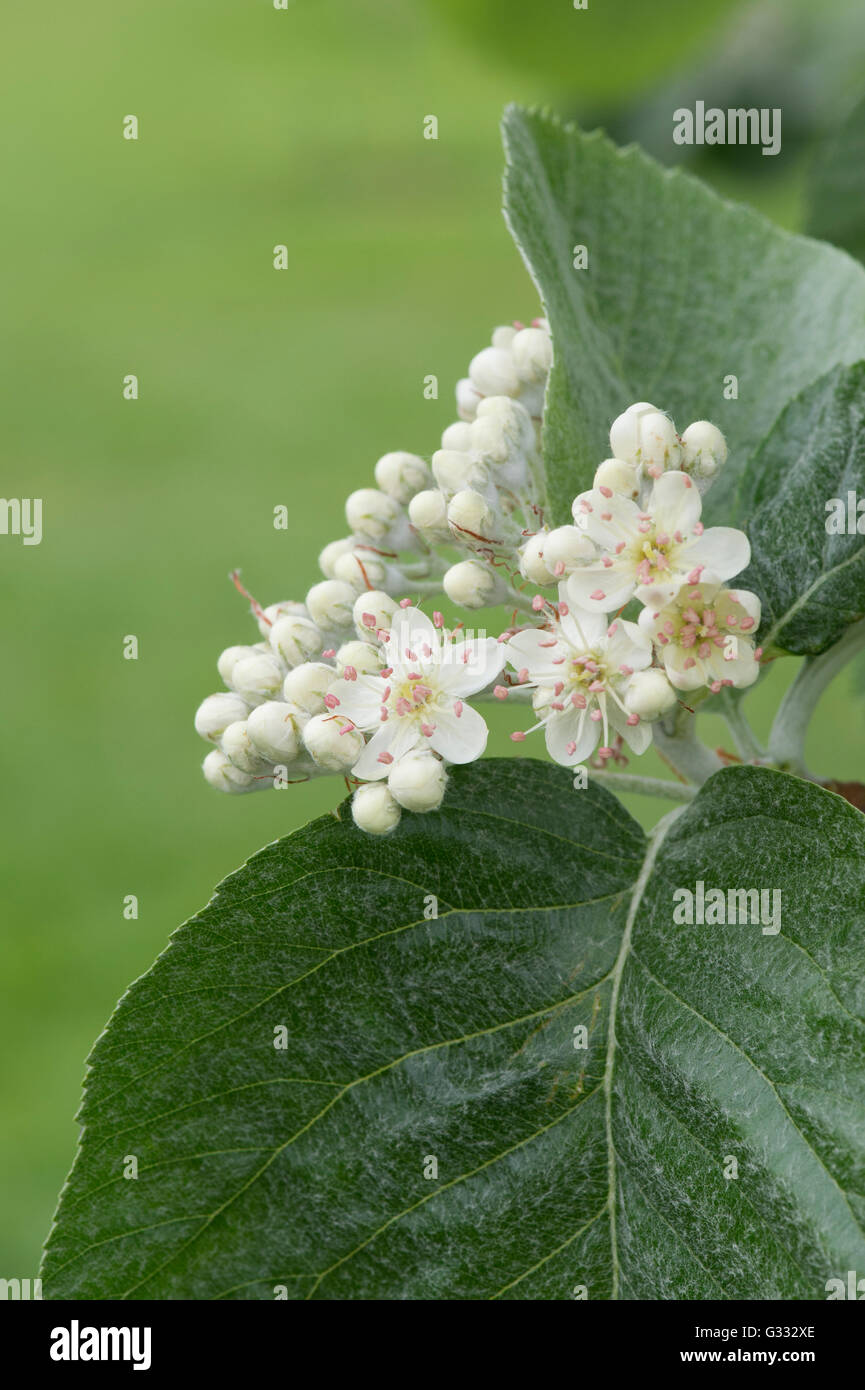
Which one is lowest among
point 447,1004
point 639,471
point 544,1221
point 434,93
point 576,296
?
point 544,1221

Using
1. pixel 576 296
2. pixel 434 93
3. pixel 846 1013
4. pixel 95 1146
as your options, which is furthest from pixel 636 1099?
pixel 434 93

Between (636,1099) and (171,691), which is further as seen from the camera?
(171,691)

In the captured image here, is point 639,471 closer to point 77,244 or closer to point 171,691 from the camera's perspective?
point 171,691

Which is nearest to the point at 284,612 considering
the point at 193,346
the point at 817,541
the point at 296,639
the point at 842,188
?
the point at 296,639

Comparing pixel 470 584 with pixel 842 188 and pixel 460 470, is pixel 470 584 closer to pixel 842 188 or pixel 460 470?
pixel 460 470

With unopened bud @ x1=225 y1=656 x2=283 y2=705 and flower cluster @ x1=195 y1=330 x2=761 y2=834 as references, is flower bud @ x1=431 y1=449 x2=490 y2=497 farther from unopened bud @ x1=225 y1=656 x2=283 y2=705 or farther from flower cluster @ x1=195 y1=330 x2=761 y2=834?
Answer: unopened bud @ x1=225 y1=656 x2=283 y2=705

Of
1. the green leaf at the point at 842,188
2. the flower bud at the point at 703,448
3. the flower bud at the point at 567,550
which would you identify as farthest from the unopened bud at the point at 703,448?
the green leaf at the point at 842,188

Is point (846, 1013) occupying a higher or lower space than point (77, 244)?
lower

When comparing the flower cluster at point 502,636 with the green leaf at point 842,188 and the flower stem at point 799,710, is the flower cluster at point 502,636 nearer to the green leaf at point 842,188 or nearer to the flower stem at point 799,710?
the flower stem at point 799,710
